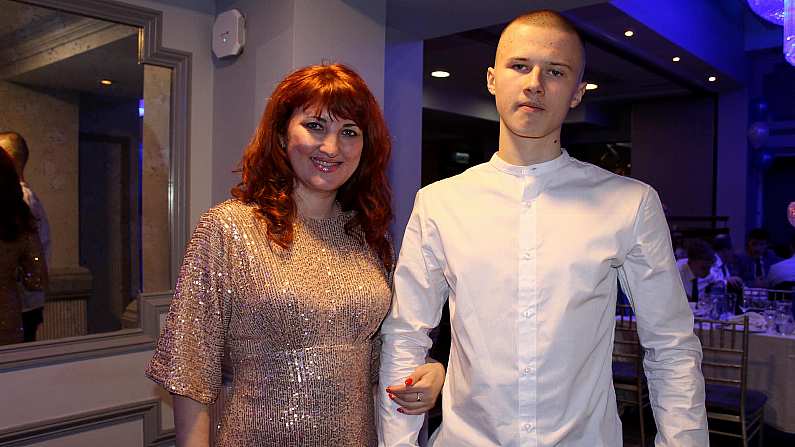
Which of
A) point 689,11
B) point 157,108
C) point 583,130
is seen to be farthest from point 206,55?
point 583,130

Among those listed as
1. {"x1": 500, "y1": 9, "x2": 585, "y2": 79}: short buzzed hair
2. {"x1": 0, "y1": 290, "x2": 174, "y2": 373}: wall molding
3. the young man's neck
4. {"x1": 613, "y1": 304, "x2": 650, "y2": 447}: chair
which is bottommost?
{"x1": 613, "y1": 304, "x2": 650, "y2": 447}: chair

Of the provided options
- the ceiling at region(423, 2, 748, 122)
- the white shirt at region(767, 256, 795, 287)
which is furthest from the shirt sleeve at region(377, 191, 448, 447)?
the white shirt at region(767, 256, 795, 287)

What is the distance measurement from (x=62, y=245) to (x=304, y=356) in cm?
129

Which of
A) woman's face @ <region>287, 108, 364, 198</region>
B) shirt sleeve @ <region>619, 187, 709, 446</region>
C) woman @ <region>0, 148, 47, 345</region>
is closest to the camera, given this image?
shirt sleeve @ <region>619, 187, 709, 446</region>

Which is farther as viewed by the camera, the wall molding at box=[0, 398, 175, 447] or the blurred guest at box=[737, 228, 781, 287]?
the blurred guest at box=[737, 228, 781, 287]

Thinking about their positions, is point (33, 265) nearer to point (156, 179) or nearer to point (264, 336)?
point (156, 179)

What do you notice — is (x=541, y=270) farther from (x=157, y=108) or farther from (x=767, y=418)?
(x=767, y=418)

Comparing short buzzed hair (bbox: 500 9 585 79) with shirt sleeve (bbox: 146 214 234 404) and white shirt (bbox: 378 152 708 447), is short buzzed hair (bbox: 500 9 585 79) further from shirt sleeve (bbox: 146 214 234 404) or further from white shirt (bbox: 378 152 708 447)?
Answer: shirt sleeve (bbox: 146 214 234 404)

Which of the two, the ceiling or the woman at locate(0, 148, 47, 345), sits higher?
the ceiling

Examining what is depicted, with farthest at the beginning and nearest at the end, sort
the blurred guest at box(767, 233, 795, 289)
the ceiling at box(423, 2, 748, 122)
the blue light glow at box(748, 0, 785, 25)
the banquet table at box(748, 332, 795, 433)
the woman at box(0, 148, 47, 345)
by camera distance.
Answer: the ceiling at box(423, 2, 748, 122) → the blurred guest at box(767, 233, 795, 289) → the blue light glow at box(748, 0, 785, 25) → the banquet table at box(748, 332, 795, 433) → the woman at box(0, 148, 47, 345)

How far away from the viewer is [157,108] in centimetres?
254

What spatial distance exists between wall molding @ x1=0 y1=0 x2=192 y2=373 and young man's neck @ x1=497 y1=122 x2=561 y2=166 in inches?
64.8

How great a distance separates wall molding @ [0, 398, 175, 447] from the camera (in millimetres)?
2182

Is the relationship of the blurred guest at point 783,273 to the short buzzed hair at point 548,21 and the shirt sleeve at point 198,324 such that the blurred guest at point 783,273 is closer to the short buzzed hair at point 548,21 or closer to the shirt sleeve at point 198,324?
the short buzzed hair at point 548,21
